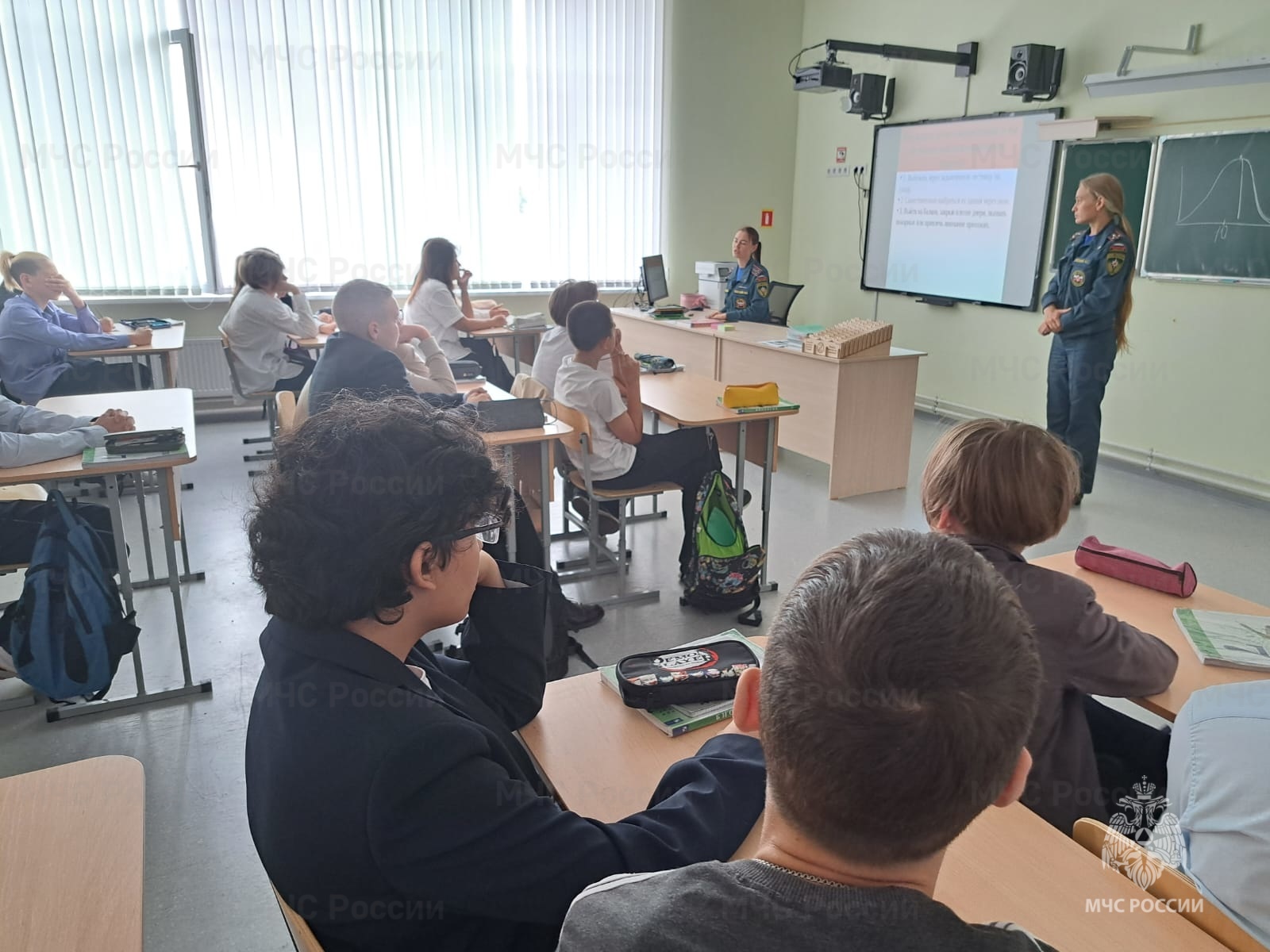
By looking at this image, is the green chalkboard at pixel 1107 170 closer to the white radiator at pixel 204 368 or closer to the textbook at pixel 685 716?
the textbook at pixel 685 716

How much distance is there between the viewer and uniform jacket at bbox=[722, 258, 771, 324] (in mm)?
6465

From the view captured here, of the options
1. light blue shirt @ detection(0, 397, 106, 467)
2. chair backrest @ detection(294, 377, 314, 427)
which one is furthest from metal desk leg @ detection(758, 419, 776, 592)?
light blue shirt @ detection(0, 397, 106, 467)

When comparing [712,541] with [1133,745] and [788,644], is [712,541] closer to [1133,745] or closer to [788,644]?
[1133,745]

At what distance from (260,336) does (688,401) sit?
2.81 metres

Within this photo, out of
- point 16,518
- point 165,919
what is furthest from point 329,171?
point 165,919

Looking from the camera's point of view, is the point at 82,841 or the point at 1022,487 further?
the point at 1022,487

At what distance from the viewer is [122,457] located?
2.58 m

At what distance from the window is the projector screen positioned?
200 centimetres

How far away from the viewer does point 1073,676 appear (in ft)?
4.84

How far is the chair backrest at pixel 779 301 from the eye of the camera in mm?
6520

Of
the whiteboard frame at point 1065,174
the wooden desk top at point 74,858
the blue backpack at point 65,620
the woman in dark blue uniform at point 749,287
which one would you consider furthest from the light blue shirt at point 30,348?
the whiteboard frame at point 1065,174

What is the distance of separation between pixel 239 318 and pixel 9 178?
232cm

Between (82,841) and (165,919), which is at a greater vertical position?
(82,841)

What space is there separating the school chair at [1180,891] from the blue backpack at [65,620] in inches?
101
